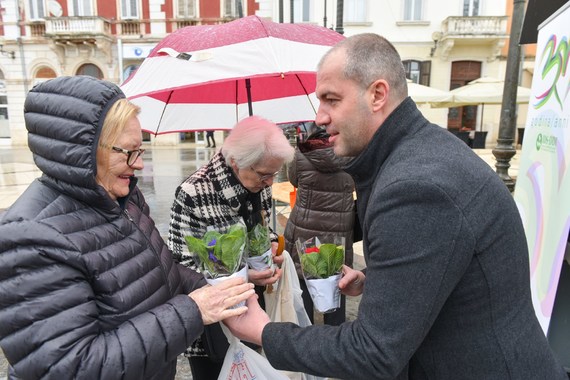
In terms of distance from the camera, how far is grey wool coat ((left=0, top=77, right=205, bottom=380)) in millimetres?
1229

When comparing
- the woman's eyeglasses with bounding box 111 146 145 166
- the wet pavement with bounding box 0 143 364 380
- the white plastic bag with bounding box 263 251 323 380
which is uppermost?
the woman's eyeglasses with bounding box 111 146 145 166

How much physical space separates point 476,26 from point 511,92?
663 inches

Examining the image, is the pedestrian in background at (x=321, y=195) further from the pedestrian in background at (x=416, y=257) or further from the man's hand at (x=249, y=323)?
the pedestrian in background at (x=416, y=257)

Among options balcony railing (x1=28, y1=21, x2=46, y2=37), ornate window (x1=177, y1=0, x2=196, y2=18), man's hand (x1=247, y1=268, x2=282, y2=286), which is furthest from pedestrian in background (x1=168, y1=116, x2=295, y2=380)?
balcony railing (x1=28, y1=21, x2=46, y2=37)

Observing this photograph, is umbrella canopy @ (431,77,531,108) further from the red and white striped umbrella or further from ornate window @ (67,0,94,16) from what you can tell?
ornate window @ (67,0,94,16)

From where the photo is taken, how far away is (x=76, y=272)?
4.33 feet

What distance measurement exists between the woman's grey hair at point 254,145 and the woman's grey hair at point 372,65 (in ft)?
3.82

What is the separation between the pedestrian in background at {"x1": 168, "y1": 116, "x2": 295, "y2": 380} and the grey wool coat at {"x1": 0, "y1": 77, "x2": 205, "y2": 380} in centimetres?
73

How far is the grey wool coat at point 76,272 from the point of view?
1.23 meters

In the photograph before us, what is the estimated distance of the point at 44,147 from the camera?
1.44 m

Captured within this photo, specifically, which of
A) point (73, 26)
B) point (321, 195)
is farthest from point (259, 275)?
point (73, 26)

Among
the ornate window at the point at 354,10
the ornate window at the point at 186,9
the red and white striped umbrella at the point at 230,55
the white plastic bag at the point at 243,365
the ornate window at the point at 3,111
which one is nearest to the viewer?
the white plastic bag at the point at 243,365

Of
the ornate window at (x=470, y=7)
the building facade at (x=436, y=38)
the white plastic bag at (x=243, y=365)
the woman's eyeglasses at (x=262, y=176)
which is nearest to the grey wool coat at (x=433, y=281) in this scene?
the white plastic bag at (x=243, y=365)

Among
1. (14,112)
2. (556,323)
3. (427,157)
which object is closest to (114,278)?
(427,157)
